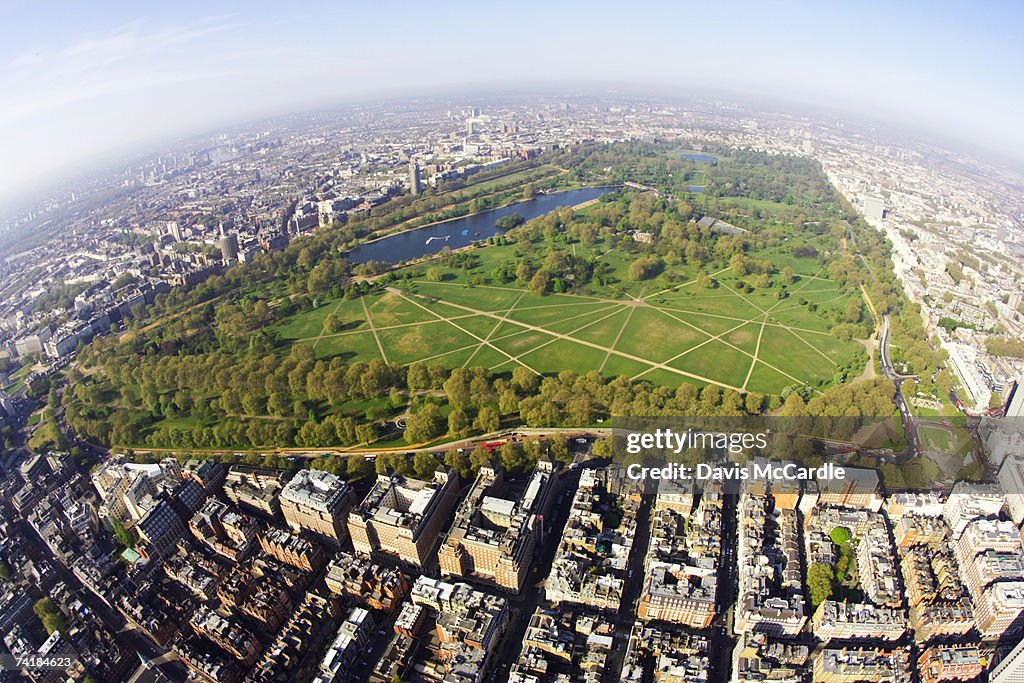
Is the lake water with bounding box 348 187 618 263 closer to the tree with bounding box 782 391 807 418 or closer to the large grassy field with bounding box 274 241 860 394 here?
the large grassy field with bounding box 274 241 860 394

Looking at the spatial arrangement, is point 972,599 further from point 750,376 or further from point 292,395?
point 292,395

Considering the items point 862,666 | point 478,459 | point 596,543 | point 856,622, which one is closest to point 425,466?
point 478,459

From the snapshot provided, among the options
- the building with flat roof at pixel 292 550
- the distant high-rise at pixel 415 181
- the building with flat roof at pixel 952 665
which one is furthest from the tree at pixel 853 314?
the distant high-rise at pixel 415 181

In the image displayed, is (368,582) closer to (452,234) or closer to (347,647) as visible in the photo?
(347,647)

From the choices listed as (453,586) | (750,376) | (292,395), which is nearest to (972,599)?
(750,376)

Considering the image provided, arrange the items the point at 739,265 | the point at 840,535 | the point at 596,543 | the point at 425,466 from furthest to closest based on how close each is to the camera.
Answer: the point at 739,265
the point at 425,466
the point at 840,535
the point at 596,543

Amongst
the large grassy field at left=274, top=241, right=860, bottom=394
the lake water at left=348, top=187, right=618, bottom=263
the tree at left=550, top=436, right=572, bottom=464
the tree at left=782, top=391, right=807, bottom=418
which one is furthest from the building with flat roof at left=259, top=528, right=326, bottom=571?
the lake water at left=348, top=187, right=618, bottom=263

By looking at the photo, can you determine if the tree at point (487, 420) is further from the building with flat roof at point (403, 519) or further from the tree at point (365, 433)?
the tree at point (365, 433)
